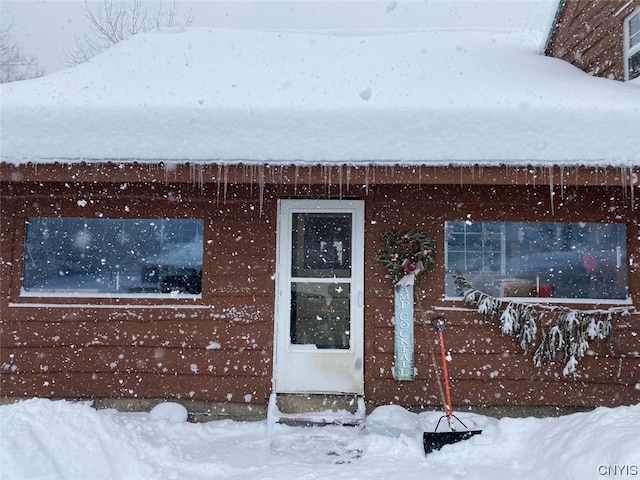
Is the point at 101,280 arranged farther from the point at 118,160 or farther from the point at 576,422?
the point at 576,422

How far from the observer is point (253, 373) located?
581cm

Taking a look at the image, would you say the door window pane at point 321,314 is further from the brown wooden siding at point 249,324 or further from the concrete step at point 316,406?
the concrete step at point 316,406

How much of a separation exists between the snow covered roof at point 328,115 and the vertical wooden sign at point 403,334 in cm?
156

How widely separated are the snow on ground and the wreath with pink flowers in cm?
140

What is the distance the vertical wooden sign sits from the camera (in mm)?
5699

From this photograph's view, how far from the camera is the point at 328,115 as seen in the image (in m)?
5.34

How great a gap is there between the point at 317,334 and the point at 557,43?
19.2 ft

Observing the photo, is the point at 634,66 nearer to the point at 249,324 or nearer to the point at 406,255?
the point at 406,255

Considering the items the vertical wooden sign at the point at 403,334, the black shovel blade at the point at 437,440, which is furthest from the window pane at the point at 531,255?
the black shovel blade at the point at 437,440

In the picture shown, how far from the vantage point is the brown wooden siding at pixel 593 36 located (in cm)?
686

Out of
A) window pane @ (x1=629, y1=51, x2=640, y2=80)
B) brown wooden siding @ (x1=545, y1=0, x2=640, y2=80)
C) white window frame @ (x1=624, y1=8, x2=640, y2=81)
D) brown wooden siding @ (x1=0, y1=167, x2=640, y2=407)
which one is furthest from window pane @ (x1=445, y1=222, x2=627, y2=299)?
brown wooden siding @ (x1=545, y1=0, x2=640, y2=80)

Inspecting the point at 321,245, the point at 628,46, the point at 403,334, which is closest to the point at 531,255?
the point at 403,334

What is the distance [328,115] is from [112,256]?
9.42 ft

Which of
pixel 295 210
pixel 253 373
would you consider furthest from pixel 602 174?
A: pixel 253 373
